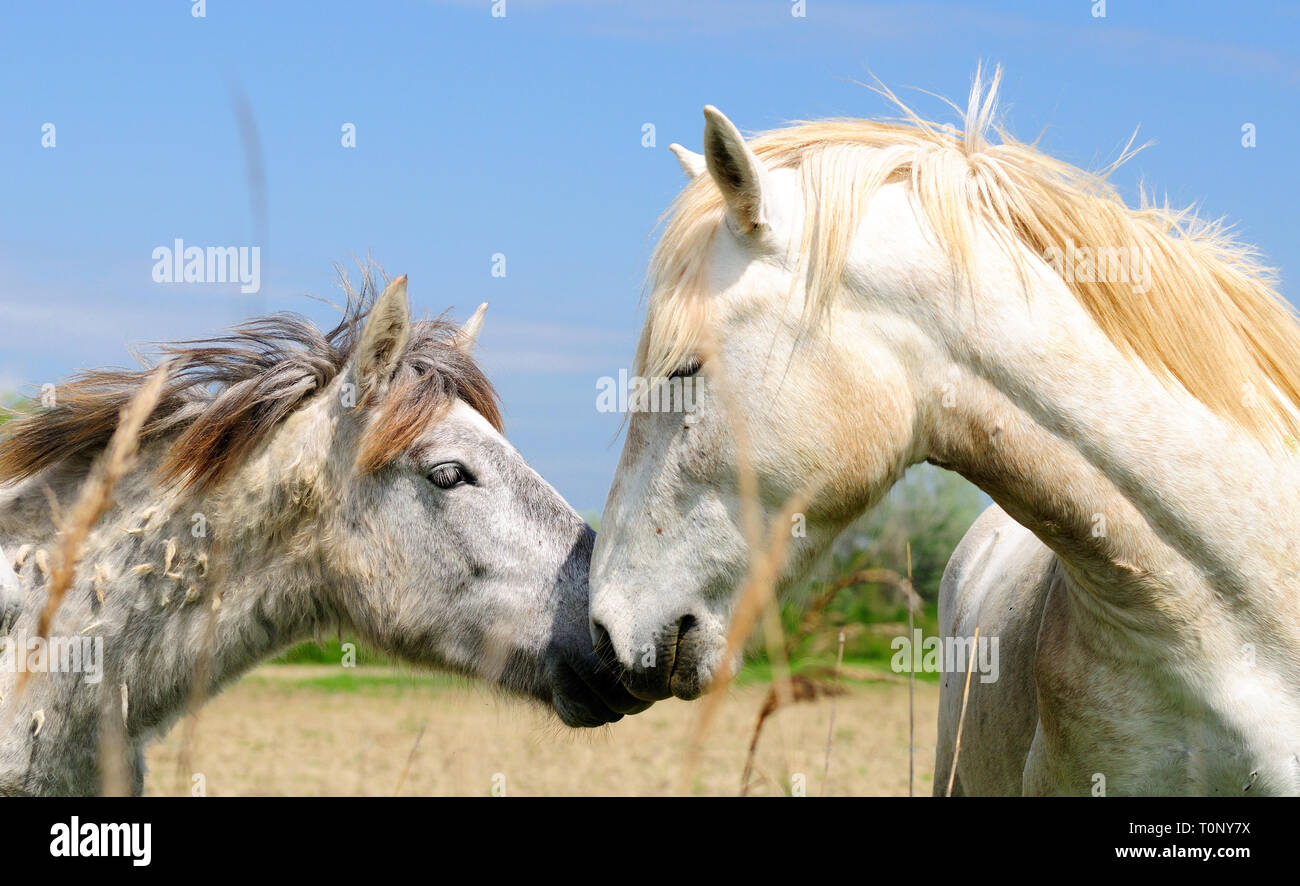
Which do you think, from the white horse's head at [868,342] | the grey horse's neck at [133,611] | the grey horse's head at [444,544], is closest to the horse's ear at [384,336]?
the grey horse's head at [444,544]

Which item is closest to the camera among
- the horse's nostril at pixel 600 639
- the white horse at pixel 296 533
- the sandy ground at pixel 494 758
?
the horse's nostril at pixel 600 639

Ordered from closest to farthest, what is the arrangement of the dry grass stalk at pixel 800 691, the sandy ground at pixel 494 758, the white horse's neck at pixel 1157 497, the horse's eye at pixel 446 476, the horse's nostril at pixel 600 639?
the dry grass stalk at pixel 800 691 → the white horse's neck at pixel 1157 497 → the horse's nostril at pixel 600 639 → the horse's eye at pixel 446 476 → the sandy ground at pixel 494 758

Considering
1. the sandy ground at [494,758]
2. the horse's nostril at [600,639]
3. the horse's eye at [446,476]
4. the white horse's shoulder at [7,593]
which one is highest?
the horse's eye at [446,476]

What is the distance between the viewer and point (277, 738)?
17688 millimetres

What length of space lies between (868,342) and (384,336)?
198 centimetres

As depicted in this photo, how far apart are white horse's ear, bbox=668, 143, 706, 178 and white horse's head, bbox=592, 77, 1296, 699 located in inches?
16.1

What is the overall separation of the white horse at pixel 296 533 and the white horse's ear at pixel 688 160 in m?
1.12

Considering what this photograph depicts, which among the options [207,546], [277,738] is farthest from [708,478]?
[277,738]

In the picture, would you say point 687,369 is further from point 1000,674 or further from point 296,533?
point 1000,674

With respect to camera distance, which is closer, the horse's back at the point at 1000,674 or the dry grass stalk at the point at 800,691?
the dry grass stalk at the point at 800,691

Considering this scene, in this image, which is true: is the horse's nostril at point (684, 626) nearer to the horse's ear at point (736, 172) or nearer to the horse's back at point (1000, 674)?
the horse's ear at point (736, 172)

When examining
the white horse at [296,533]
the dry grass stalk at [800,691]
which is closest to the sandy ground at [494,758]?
the white horse at [296,533]

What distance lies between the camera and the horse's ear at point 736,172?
101 inches

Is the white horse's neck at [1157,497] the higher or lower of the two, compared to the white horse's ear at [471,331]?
lower
